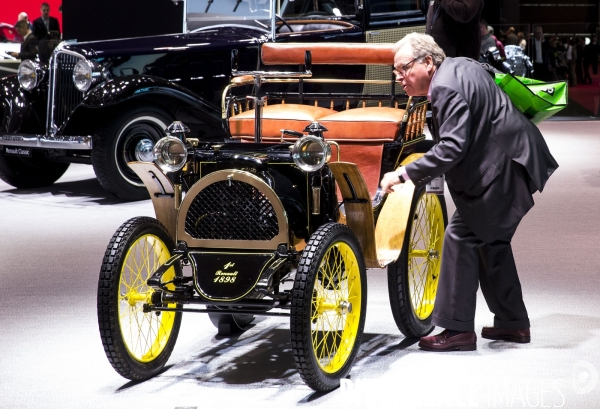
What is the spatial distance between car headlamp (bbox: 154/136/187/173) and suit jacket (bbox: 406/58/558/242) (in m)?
0.79

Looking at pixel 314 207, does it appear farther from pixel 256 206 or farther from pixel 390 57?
pixel 390 57

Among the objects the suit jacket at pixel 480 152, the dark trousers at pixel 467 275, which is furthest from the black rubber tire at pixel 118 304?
the dark trousers at pixel 467 275

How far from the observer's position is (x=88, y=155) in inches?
282

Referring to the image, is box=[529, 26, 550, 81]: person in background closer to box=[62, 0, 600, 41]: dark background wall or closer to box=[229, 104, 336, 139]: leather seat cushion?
box=[62, 0, 600, 41]: dark background wall

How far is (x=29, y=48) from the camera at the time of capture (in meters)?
12.2

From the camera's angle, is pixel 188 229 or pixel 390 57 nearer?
pixel 188 229

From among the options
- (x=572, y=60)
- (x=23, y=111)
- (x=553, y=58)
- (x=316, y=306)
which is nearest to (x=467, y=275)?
(x=316, y=306)

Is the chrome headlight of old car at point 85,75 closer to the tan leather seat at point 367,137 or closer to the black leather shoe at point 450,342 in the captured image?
the tan leather seat at point 367,137

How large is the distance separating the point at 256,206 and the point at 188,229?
10.2 inches

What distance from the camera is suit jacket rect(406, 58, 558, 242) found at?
3316 mm

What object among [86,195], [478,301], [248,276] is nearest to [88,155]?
[86,195]

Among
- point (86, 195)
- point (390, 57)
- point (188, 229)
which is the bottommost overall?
point (86, 195)

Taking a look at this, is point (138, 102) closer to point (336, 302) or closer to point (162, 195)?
point (162, 195)

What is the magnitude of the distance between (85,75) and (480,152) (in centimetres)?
425
